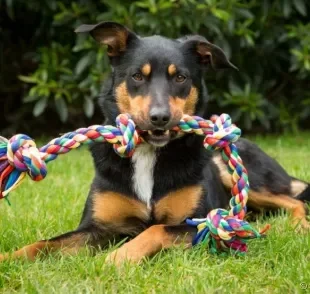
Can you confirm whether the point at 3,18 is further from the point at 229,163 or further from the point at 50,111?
the point at 229,163

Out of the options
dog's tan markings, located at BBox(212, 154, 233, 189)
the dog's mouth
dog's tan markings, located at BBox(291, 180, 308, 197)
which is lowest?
dog's tan markings, located at BBox(291, 180, 308, 197)

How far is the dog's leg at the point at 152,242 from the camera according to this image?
3.42 m

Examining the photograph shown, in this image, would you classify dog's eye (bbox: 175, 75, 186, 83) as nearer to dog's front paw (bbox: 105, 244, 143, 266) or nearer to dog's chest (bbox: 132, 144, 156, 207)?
dog's chest (bbox: 132, 144, 156, 207)

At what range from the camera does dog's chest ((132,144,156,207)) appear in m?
4.04

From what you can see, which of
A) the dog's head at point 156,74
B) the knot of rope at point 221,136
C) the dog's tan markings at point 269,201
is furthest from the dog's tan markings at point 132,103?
the dog's tan markings at point 269,201

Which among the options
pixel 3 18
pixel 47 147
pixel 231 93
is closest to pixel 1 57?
pixel 3 18

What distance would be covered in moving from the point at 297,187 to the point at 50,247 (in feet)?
7.55

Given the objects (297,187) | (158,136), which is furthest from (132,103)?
(297,187)

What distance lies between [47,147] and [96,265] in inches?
26.2

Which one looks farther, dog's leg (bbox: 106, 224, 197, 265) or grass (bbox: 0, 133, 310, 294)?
dog's leg (bbox: 106, 224, 197, 265)

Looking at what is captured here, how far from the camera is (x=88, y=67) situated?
29.5 feet

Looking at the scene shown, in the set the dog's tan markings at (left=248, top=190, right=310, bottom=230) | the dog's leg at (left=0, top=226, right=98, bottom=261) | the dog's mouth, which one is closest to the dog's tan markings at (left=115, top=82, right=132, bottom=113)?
the dog's mouth

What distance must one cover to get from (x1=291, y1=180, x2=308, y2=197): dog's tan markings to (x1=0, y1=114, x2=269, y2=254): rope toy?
148 centimetres

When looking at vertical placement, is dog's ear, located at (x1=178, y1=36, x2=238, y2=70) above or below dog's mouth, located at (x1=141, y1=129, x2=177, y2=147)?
above
